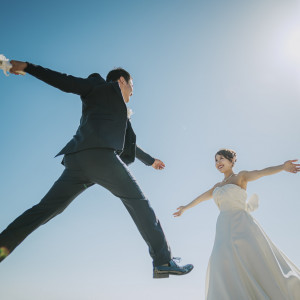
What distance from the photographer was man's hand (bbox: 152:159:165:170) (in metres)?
4.77

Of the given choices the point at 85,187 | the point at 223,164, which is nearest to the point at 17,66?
the point at 85,187

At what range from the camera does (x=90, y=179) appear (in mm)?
3119

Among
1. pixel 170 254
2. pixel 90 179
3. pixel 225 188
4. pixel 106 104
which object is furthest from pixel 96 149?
pixel 225 188

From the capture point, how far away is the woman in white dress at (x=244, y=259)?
396 centimetres

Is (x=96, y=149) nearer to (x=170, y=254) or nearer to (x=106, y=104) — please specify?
(x=106, y=104)

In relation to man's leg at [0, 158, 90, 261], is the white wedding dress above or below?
below

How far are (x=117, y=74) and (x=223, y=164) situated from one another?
323cm

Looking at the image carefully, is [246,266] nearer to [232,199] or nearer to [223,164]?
[232,199]

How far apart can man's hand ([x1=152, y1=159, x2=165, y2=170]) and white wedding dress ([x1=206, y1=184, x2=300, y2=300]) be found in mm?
1543

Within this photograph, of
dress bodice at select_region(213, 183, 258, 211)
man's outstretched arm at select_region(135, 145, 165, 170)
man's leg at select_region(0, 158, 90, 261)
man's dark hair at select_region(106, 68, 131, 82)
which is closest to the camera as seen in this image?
man's leg at select_region(0, 158, 90, 261)

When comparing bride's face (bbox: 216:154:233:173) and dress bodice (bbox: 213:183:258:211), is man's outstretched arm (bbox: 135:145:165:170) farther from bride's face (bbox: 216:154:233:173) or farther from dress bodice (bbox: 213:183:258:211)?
bride's face (bbox: 216:154:233:173)

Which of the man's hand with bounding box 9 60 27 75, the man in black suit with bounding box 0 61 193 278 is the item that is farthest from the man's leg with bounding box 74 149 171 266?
the man's hand with bounding box 9 60 27 75

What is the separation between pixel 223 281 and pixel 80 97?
341 cm

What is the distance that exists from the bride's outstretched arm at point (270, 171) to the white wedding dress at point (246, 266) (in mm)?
711
